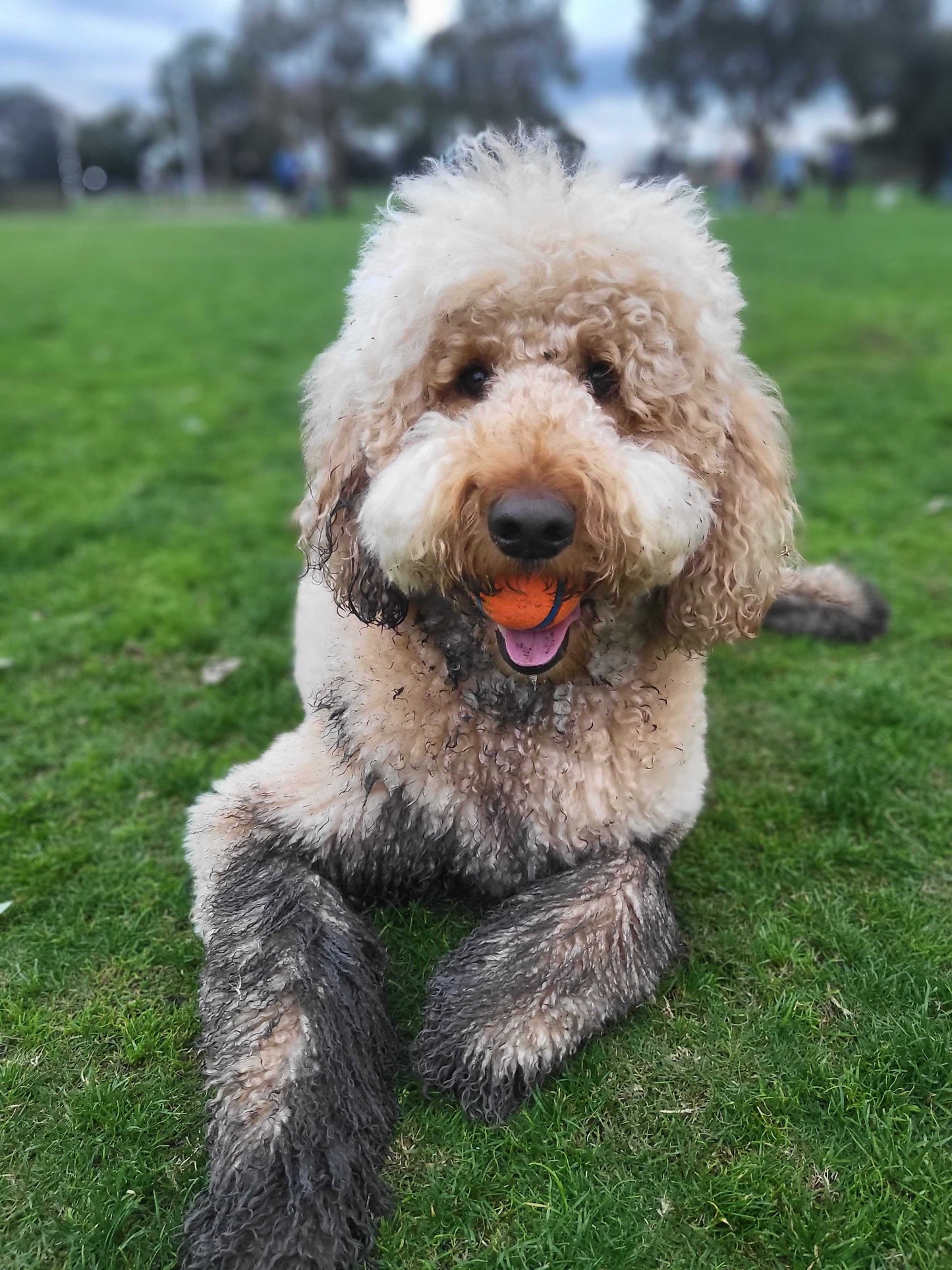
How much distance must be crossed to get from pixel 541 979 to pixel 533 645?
65cm

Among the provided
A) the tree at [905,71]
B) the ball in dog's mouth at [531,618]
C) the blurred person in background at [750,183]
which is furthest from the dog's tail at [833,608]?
the tree at [905,71]

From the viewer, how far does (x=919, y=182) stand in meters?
41.0

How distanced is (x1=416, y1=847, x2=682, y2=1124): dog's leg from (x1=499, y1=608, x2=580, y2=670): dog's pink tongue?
0.50 metres

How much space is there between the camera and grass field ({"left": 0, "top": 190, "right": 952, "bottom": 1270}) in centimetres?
162

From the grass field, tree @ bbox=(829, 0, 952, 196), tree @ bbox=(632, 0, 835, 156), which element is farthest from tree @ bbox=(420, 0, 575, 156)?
the grass field

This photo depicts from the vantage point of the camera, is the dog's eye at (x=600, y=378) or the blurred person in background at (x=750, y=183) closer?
the dog's eye at (x=600, y=378)

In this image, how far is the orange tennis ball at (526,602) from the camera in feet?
5.61

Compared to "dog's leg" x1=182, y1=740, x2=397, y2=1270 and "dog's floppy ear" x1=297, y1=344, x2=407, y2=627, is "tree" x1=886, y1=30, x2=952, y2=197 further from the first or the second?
"dog's leg" x1=182, y1=740, x2=397, y2=1270

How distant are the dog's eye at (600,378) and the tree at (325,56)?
39988 mm

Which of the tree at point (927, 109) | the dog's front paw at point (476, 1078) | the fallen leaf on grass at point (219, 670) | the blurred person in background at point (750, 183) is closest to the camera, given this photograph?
the dog's front paw at point (476, 1078)

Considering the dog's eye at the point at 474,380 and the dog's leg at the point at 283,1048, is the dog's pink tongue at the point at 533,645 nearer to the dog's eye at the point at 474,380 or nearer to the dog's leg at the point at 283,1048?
the dog's eye at the point at 474,380

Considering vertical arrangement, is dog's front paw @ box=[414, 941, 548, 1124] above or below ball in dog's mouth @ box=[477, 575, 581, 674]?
below

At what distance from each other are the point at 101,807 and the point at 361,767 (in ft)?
3.47

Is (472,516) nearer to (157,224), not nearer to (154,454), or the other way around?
(154,454)
